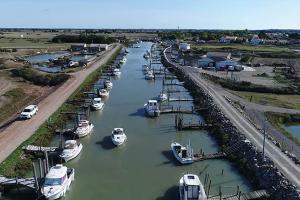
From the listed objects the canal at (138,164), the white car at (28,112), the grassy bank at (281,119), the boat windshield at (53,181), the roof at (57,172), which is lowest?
the canal at (138,164)

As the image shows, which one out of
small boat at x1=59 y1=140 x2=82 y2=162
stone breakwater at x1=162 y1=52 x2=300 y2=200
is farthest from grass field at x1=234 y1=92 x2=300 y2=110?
small boat at x1=59 y1=140 x2=82 y2=162

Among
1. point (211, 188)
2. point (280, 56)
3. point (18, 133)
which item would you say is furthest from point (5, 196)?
point (280, 56)

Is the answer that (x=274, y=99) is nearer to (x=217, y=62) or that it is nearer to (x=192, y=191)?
(x=217, y=62)

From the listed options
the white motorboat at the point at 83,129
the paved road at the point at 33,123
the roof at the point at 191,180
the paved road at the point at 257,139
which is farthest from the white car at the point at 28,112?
the roof at the point at 191,180

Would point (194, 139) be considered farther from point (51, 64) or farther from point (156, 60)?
point (156, 60)

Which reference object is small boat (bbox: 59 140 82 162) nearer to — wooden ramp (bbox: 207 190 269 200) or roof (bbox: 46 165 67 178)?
roof (bbox: 46 165 67 178)

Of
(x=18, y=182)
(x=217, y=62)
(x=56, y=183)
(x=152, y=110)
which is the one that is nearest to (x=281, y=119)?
(x=152, y=110)

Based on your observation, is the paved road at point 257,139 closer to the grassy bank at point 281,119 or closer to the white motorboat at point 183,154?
the grassy bank at point 281,119
